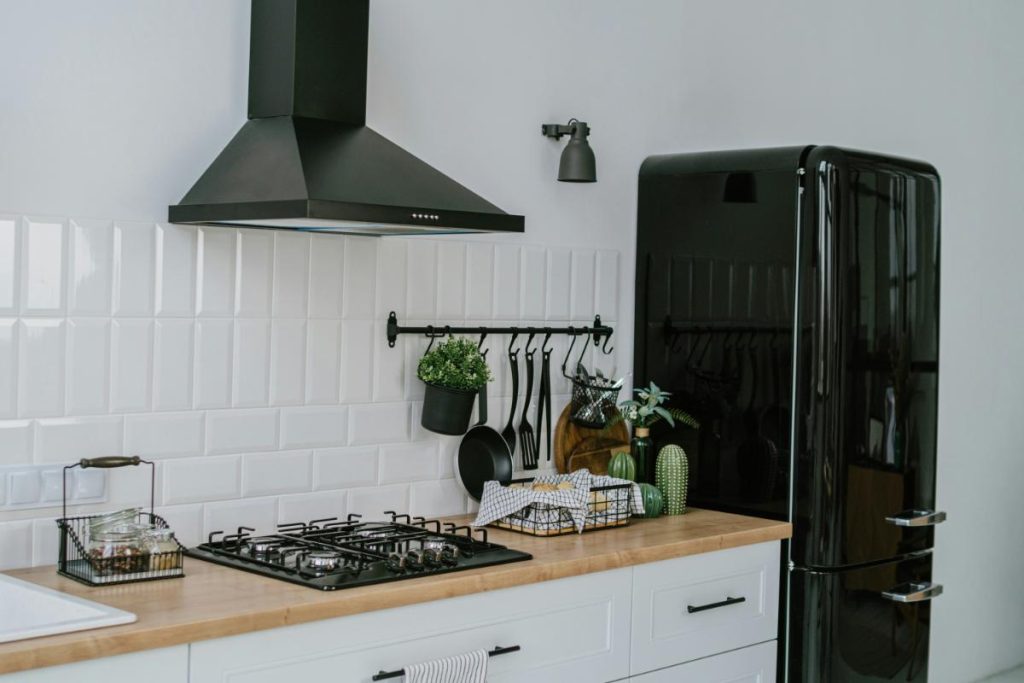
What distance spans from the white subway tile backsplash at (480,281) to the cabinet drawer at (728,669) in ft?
3.52

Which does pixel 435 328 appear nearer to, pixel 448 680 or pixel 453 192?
pixel 453 192

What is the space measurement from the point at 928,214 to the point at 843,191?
0.41m

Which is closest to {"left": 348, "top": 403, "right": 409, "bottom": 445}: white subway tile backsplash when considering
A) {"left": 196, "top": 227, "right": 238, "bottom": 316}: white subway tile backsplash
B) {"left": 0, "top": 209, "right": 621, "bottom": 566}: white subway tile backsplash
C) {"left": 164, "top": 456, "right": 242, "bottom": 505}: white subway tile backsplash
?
{"left": 0, "top": 209, "right": 621, "bottom": 566}: white subway tile backsplash

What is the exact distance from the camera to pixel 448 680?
2412mm

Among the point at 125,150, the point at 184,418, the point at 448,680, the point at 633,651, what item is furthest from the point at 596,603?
the point at 125,150

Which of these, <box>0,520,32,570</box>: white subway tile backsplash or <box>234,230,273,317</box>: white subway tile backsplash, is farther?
<box>234,230,273,317</box>: white subway tile backsplash

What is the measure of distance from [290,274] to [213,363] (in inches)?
11.7

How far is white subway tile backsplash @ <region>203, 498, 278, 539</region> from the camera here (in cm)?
280

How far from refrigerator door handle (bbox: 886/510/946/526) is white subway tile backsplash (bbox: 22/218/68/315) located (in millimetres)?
2286

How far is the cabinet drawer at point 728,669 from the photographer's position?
2969mm

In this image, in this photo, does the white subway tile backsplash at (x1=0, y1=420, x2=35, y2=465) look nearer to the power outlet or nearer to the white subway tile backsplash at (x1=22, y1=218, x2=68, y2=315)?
the power outlet

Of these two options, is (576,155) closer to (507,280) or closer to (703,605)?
(507,280)

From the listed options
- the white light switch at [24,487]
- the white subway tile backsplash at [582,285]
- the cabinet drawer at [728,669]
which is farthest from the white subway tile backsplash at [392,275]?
the cabinet drawer at [728,669]

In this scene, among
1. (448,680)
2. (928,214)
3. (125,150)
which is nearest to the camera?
→ (448,680)
